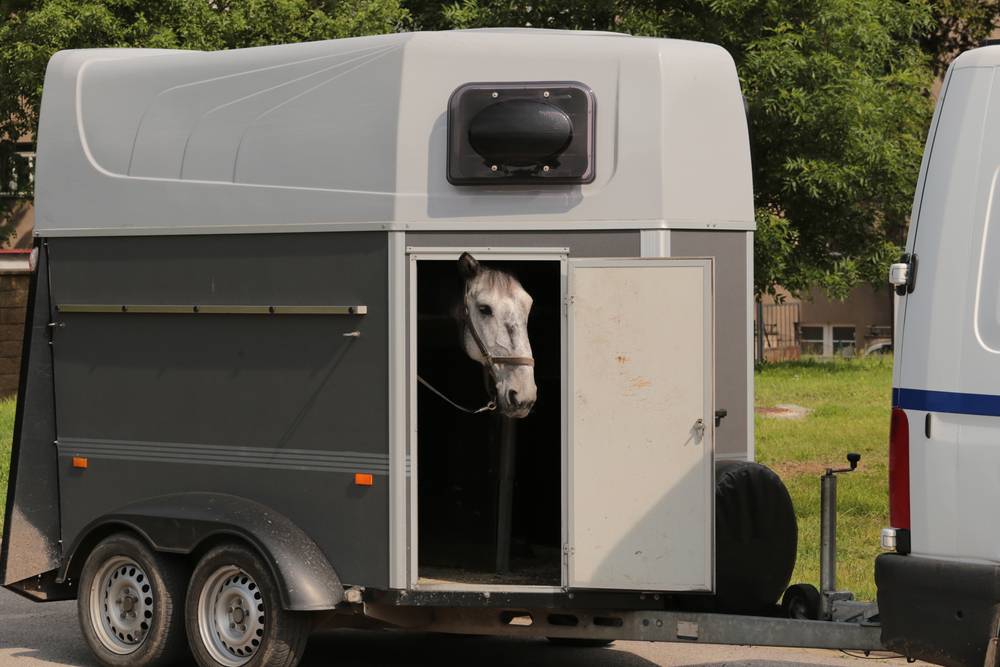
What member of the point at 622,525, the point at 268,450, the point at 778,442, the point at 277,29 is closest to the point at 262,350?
the point at 268,450

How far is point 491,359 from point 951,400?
231cm

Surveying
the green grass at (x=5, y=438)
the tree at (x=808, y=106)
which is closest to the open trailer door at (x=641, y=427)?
the green grass at (x=5, y=438)

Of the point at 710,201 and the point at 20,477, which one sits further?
the point at 20,477

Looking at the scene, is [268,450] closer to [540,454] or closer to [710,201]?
[540,454]

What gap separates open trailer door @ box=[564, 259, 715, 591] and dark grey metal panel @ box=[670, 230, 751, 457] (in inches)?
30.9

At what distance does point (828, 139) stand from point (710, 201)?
14.2 m

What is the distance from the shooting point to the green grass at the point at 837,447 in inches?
438

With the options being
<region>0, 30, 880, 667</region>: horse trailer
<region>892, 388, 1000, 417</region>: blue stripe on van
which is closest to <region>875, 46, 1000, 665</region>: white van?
<region>892, 388, 1000, 417</region>: blue stripe on van

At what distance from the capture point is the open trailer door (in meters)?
6.80

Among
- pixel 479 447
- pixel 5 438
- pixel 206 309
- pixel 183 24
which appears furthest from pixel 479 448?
pixel 183 24

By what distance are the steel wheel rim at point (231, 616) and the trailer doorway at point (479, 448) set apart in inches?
36.7

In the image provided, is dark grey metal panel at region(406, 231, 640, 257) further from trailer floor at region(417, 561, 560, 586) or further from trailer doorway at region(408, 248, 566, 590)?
trailer floor at region(417, 561, 560, 586)

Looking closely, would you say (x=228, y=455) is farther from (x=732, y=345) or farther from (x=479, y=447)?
(x=732, y=345)

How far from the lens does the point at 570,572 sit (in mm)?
6898
